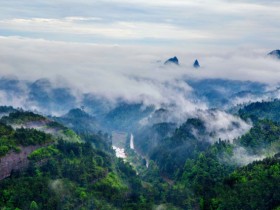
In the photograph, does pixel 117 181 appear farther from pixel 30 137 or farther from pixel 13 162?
pixel 13 162

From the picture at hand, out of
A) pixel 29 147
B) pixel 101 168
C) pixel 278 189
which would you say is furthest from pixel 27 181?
pixel 278 189

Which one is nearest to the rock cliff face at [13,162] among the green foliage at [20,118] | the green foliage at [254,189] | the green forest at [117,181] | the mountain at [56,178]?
the mountain at [56,178]

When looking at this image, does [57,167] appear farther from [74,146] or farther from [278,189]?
[278,189]

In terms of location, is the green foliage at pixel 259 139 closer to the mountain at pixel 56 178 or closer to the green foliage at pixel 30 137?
the mountain at pixel 56 178

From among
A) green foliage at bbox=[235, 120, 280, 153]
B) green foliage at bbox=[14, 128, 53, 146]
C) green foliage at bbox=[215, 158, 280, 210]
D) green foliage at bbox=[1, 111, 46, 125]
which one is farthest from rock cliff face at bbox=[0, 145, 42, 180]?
green foliage at bbox=[235, 120, 280, 153]

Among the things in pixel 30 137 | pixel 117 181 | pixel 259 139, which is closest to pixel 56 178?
pixel 30 137

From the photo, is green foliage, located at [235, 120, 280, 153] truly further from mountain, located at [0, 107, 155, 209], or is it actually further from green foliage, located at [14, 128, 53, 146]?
green foliage, located at [14, 128, 53, 146]

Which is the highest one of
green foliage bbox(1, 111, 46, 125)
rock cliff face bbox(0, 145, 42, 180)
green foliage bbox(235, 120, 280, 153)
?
rock cliff face bbox(0, 145, 42, 180)

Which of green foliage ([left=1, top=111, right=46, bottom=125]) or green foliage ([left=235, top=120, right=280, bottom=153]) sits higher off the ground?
green foliage ([left=1, top=111, right=46, bottom=125])
